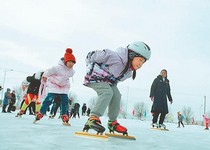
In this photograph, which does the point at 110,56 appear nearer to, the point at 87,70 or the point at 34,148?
the point at 87,70

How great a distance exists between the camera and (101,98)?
3.31 metres

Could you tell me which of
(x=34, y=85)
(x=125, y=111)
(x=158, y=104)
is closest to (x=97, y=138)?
(x=158, y=104)

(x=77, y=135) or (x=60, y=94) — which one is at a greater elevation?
(x=60, y=94)

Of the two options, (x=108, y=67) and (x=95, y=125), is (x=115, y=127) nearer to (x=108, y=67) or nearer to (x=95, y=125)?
(x=95, y=125)

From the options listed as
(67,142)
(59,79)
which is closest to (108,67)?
(67,142)

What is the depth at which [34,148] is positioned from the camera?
195 cm

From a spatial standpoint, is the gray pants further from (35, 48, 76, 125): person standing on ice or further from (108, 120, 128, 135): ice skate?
(35, 48, 76, 125): person standing on ice

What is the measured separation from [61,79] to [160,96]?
3124mm

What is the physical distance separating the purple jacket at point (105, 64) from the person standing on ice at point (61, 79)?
2202mm

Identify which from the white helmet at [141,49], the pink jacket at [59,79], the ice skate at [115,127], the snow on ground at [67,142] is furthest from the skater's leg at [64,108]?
the white helmet at [141,49]

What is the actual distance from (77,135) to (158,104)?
15.6 feet

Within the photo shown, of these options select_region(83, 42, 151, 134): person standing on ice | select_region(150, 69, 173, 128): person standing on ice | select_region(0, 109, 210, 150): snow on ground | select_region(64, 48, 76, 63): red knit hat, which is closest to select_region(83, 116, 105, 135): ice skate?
select_region(83, 42, 151, 134): person standing on ice

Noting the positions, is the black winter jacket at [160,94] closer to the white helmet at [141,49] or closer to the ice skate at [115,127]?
the ice skate at [115,127]

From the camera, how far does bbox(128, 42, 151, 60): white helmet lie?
11.3 ft
